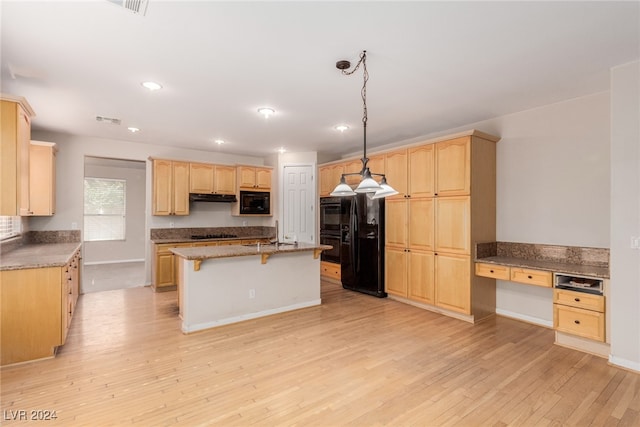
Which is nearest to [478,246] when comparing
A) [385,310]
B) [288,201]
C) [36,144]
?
[385,310]

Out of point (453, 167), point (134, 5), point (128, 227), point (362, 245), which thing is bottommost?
point (362, 245)

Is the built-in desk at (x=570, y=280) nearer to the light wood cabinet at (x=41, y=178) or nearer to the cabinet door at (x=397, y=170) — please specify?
the cabinet door at (x=397, y=170)

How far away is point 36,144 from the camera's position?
4.51m

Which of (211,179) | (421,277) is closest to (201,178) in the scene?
(211,179)

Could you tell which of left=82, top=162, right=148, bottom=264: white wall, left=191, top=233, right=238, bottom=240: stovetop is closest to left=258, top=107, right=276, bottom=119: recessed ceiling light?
left=191, top=233, right=238, bottom=240: stovetop

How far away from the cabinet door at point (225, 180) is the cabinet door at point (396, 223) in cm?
331

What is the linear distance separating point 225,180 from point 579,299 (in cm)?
588

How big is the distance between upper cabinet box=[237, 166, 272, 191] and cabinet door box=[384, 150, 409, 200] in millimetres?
2854

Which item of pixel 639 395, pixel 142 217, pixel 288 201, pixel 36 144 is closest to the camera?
pixel 639 395

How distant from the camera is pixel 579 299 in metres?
3.18

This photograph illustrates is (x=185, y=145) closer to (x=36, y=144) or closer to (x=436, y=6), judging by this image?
(x=36, y=144)

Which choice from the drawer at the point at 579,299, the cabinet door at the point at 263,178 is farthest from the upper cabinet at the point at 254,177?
the drawer at the point at 579,299

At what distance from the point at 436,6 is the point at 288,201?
17.0 feet

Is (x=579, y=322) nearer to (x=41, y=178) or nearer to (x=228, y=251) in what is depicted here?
(x=228, y=251)
